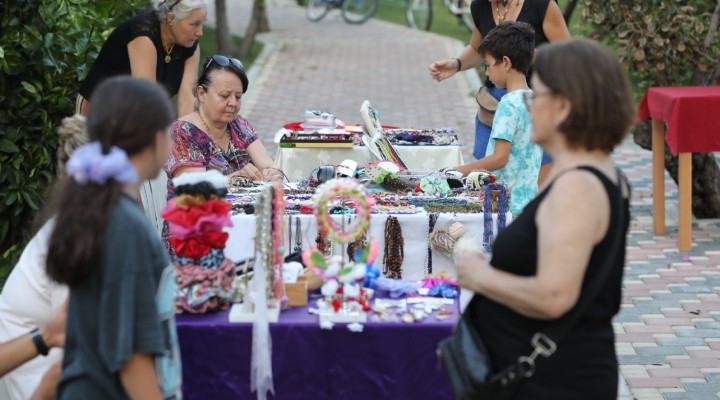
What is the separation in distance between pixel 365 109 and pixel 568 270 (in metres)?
3.88

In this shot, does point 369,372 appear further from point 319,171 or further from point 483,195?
point 319,171

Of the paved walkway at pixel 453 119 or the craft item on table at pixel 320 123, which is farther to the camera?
the craft item on table at pixel 320 123

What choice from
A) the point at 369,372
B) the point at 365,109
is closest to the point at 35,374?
the point at 369,372

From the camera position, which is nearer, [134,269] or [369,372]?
[134,269]

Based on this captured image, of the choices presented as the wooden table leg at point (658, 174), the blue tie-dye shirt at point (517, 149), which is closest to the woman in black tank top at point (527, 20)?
the blue tie-dye shirt at point (517, 149)

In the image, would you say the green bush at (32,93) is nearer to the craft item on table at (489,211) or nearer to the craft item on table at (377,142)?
the craft item on table at (377,142)

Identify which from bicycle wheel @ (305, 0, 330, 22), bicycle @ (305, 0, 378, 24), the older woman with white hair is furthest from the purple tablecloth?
bicycle wheel @ (305, 0, 330, 22)

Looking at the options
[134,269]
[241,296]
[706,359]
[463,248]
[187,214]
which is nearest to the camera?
[134,269]

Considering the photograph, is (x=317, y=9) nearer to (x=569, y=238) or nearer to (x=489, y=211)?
(x=489, y=211)

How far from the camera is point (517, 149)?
499cm

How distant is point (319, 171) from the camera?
209 inches

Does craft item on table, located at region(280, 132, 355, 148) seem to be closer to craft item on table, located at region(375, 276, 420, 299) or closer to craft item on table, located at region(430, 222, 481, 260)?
craft item on table, located at region(430, 222, 481, 260)

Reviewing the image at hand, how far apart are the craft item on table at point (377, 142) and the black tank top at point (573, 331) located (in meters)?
2.89

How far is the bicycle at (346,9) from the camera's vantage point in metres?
20.5
